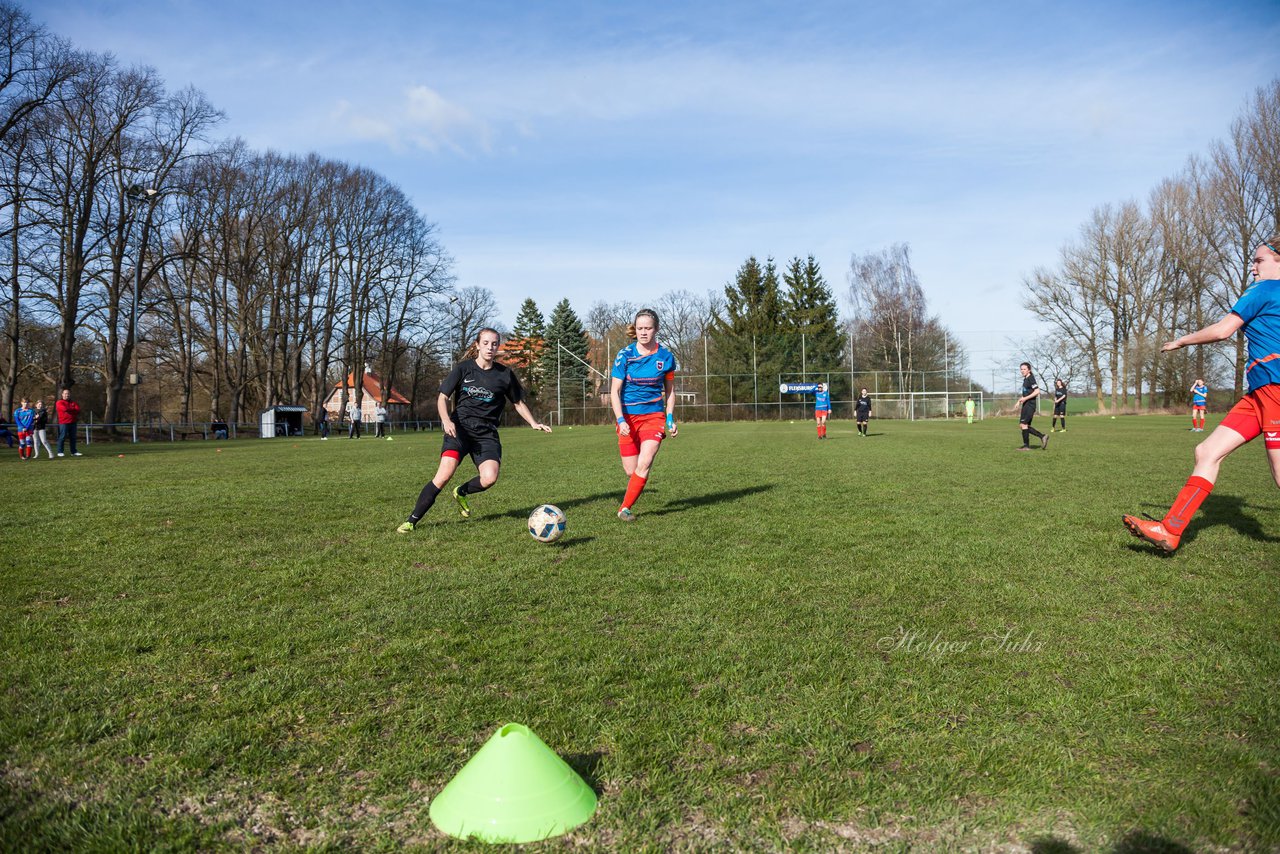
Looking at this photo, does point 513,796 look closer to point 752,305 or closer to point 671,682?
point 671,682

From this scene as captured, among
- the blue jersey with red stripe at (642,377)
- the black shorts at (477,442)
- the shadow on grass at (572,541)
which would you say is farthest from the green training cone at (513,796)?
the blue jersey with red stripe at (642,377)

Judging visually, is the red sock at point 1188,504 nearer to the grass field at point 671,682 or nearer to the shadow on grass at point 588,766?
the grass field at point 671,682

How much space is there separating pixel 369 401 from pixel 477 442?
99459mm

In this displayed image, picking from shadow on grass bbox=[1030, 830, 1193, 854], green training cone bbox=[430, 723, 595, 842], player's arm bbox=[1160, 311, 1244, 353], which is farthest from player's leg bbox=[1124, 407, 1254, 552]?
green training cone bbox=[430, 723, 595, 842]

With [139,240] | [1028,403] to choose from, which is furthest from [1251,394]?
[139,240]

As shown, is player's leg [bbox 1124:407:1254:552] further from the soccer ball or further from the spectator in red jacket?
the spectator in red jacket

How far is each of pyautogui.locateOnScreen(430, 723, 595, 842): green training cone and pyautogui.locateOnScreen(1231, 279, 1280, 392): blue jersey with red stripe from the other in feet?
18.5

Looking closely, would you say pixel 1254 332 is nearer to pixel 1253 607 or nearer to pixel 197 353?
pixel 1253 607

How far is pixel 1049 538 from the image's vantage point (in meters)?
6.65

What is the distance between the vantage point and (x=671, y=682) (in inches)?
133

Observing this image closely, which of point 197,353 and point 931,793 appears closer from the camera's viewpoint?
point 931,793

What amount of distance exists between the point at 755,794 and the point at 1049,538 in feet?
17.1

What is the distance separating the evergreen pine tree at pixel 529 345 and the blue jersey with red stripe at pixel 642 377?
2501 inches

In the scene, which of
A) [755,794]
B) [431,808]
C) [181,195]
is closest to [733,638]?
[755,794]
